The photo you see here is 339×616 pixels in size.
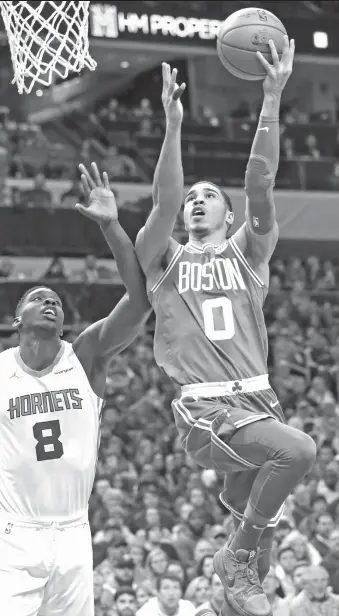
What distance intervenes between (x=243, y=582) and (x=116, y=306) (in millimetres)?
1807

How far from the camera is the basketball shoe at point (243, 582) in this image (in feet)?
18.6

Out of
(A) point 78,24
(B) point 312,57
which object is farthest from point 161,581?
(B) point 312,57

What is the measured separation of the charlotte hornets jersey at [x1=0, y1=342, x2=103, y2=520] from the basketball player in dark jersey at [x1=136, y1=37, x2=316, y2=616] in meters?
0.64

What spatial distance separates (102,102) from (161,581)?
21.4m

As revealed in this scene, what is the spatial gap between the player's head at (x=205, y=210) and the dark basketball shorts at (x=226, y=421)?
933 mm

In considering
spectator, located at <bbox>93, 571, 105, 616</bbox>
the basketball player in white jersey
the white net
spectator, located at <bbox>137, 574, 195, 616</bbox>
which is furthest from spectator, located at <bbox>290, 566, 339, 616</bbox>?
the white net

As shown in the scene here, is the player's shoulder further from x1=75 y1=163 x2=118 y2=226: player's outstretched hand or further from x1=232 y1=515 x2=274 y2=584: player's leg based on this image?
x1=232 y1=515 x2=274 y2=584: player's leg

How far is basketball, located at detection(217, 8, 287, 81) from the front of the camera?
6.29 m

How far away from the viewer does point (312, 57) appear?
75.9ft

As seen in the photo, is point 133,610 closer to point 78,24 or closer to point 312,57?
point 78,24

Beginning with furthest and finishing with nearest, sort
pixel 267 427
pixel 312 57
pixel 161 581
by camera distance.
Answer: pixel 312 57 < pixel 161 581 < pixel 267 427

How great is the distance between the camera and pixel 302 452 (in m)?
5.78

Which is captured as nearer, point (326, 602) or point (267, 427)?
point (267, 427)

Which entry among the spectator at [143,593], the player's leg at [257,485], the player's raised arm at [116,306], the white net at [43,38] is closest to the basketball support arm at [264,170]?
the player's raised arm at [116,306]
